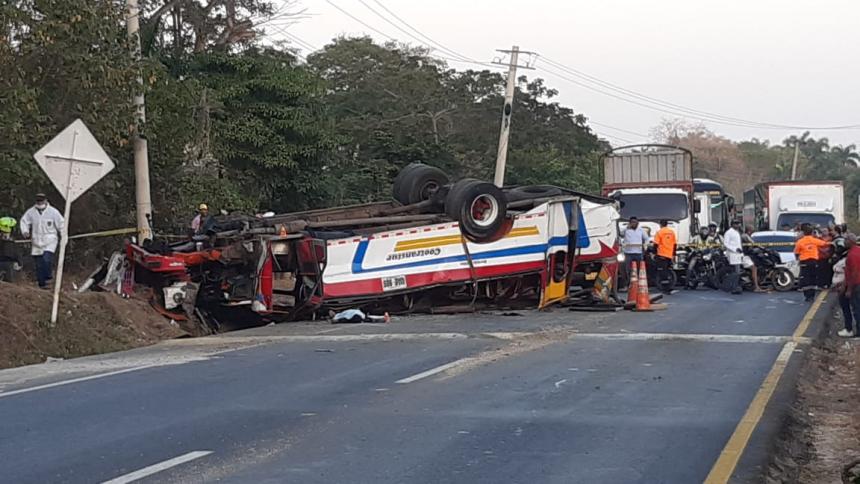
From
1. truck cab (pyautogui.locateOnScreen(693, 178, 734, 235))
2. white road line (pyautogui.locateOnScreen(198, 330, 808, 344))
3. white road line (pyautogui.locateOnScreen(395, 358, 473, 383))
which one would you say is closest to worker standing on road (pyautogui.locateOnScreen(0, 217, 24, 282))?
white road line (pyautogui.locateOnScreen(198, 330, 808, 344))

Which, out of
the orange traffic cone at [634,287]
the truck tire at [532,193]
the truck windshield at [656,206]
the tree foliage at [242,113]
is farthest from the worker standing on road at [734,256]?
the tree foliage at [242,113]

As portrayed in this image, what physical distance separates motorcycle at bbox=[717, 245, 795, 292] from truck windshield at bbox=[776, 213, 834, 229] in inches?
516

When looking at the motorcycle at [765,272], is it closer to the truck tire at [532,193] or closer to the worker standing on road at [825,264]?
the worker standing on road at [825,264]

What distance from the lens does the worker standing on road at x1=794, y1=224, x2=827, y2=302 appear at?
21.9 metres

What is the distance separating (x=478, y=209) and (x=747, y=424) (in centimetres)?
968

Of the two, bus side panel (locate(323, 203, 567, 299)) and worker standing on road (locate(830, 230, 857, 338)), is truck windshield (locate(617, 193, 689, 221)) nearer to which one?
bus side panel (locate(323, 203, 567, 299))

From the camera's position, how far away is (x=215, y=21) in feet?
110

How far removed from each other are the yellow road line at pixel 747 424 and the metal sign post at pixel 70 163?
9019 millimetres

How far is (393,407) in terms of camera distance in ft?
30.6

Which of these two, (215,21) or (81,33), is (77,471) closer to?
(81,33)

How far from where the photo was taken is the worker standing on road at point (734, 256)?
24.0 m

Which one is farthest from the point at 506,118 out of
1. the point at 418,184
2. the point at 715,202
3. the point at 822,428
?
the point at 822,428

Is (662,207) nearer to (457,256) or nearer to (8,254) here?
(457,256)

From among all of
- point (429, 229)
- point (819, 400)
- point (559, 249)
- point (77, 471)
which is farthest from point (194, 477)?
point (559, 249)
